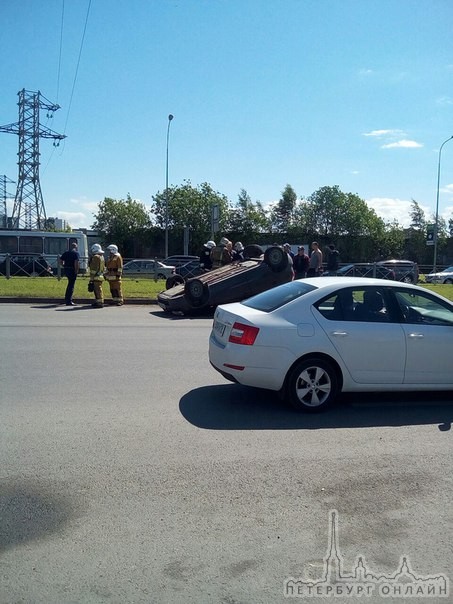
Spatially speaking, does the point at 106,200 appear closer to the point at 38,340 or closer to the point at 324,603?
the point at 38,340

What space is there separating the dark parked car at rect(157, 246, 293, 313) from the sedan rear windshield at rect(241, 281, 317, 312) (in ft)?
23.5

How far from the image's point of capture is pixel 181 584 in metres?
3.22

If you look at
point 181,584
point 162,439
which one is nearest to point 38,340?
point 162,439

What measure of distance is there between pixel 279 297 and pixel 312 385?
114 centimetres

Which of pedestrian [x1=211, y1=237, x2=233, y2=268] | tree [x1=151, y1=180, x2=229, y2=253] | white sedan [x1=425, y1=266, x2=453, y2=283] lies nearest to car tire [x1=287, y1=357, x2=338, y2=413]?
pedestrian [x1=211, y1=237, x2=233, y2=268]

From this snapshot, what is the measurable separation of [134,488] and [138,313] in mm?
11457

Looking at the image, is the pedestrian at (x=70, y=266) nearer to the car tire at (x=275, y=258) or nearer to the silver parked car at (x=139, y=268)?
the car tire at (x=275, y=258)

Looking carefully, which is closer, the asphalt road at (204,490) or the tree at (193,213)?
the asphalt road at (204,490)

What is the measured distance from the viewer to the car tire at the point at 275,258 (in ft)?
49.0

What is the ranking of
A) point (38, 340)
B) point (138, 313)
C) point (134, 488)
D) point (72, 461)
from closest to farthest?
point (134, 488) < point (72, 461) < point (38, 340) < point (138, 313)

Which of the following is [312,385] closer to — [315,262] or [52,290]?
[315,262]

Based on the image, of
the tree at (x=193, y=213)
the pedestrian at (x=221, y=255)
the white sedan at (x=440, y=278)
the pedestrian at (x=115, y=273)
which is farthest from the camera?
the tree at (x=193, y=213)

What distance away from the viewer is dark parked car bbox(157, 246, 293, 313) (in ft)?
47.0

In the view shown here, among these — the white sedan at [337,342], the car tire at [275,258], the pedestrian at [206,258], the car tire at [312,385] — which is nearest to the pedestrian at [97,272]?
the pedestrian at [206,258]
